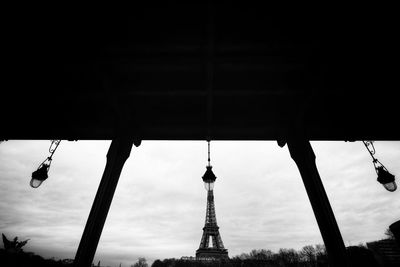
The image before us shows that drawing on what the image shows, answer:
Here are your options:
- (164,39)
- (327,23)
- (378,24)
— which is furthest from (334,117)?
(164,39)

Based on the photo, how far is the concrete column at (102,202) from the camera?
3.79m

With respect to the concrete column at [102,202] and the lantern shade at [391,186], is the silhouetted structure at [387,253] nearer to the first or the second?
the lantern shade at [391,186]

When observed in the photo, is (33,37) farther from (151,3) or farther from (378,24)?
(378,24)

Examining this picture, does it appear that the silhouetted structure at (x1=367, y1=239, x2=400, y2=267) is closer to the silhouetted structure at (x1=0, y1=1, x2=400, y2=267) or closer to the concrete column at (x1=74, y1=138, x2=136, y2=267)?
the silhouetted structure at (x1=0, y1=1, x2=400, y2=267)

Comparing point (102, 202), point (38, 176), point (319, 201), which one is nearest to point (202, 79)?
point (102, 202)

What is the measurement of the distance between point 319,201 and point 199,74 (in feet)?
11.5

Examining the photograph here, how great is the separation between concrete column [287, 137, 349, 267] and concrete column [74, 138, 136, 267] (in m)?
4.14

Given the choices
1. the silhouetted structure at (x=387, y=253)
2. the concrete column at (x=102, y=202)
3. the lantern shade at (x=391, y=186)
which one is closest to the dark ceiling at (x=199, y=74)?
the concrete column at (x=102, y=202)

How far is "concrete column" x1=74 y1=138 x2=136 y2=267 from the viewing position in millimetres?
3787

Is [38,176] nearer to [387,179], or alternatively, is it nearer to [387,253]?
[387,179]

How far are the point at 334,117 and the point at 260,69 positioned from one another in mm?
2750

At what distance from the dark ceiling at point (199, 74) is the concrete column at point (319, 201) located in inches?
23.6

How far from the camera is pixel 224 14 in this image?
3.15m

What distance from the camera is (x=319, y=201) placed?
422 cm
